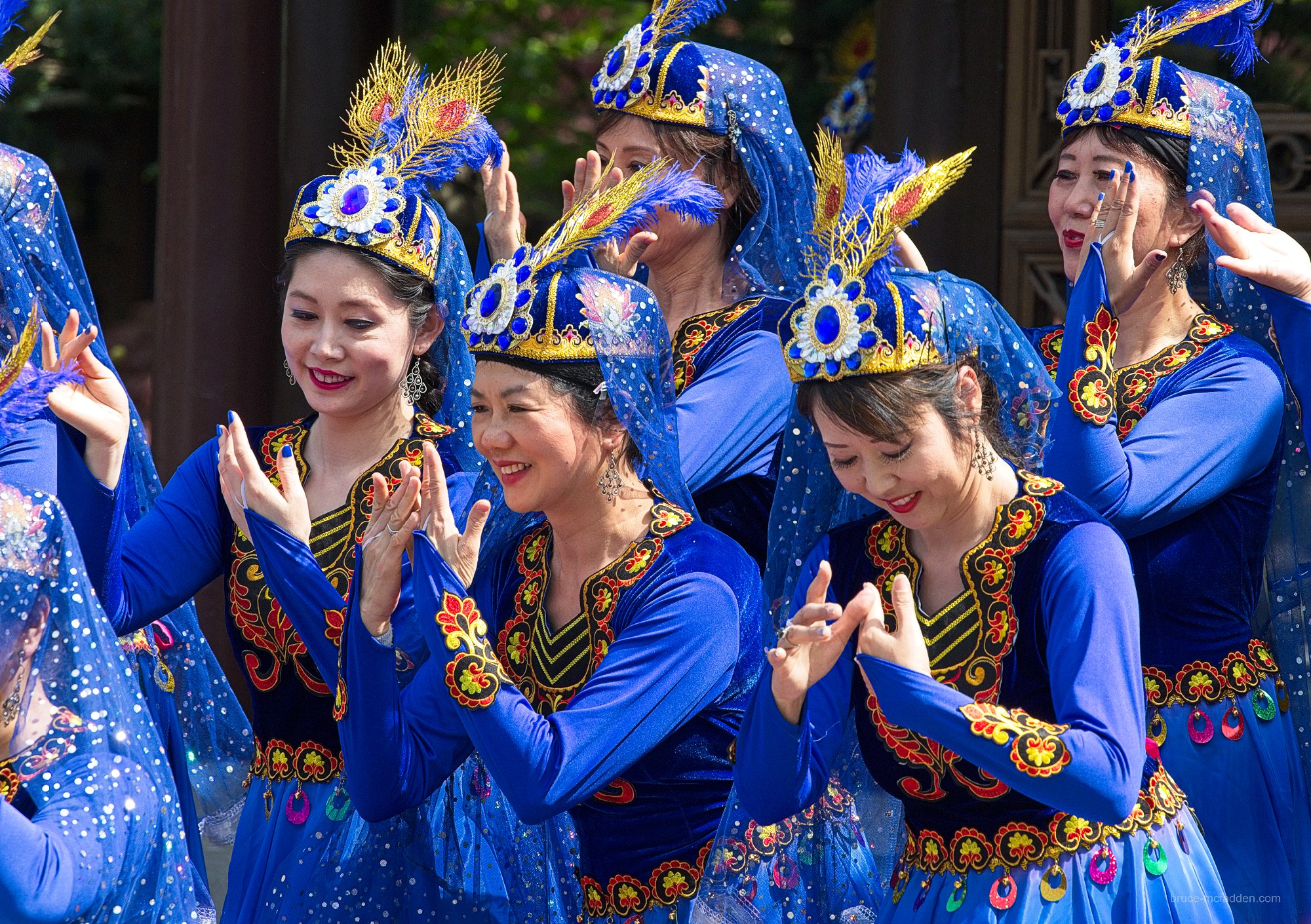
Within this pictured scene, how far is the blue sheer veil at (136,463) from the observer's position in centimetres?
343

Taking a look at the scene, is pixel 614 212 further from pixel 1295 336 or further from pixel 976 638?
pixel 1295 336

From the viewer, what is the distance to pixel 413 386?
3.26 metres

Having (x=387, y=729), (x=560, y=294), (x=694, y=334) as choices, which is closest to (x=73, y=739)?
(x=387, y=729)

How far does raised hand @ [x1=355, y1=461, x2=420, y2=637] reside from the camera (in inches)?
107

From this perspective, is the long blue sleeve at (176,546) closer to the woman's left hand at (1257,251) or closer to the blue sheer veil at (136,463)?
the blue sheer veil at (136,463)

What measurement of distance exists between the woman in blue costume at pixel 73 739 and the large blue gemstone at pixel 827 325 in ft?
3.36

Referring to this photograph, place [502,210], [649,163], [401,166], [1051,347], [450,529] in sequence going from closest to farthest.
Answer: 1. [450,529]
2. [401,166]
3. [1051,347]
4. [649,163]
5. [502,210]

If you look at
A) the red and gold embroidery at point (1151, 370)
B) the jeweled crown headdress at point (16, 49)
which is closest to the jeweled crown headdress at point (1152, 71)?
the red and gold embroidery at point (1151, 370)

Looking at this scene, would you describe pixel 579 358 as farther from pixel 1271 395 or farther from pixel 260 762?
pixel 1271 395

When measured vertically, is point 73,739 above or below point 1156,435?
below

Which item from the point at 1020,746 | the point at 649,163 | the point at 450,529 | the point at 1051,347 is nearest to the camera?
the point at 1020,746

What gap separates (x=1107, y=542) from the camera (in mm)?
2398

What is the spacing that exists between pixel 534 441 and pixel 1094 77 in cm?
134

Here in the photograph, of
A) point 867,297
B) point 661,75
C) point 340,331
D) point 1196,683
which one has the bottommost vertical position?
point 1196,683
